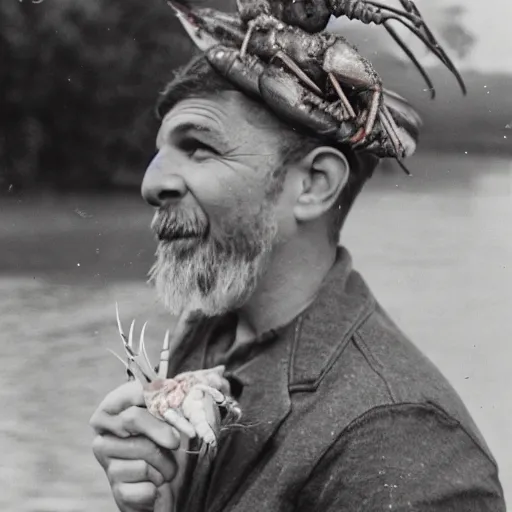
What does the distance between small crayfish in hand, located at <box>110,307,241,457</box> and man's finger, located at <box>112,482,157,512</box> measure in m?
0.10

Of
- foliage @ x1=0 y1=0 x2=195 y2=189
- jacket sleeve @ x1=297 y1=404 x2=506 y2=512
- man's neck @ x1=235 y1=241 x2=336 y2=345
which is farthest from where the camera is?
foliage @ x1=0 y1=0 x2=195 y2=189

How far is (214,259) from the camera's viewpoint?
152 cm

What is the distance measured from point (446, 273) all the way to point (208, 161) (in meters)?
0.54

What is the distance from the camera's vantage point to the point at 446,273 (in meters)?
1.77

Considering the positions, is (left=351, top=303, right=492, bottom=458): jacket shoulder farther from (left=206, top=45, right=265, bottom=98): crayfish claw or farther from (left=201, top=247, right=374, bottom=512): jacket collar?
(left=206, top=45, right=265, bottom=98): crayfish claw

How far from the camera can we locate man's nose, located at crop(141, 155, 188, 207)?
1.49 metres

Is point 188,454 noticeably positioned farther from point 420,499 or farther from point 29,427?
point 29,427

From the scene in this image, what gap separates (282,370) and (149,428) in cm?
22

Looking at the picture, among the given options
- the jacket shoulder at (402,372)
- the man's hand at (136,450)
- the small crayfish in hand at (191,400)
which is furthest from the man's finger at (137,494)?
the jacket shoulder at (402,372)

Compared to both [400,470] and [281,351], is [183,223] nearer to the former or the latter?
[281,351]

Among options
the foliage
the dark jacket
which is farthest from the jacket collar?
the foliage

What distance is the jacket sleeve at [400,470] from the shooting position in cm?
132

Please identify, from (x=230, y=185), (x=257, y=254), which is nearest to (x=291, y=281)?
(x=257, y=254)

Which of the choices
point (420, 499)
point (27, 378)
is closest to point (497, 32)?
point (420, 499)
